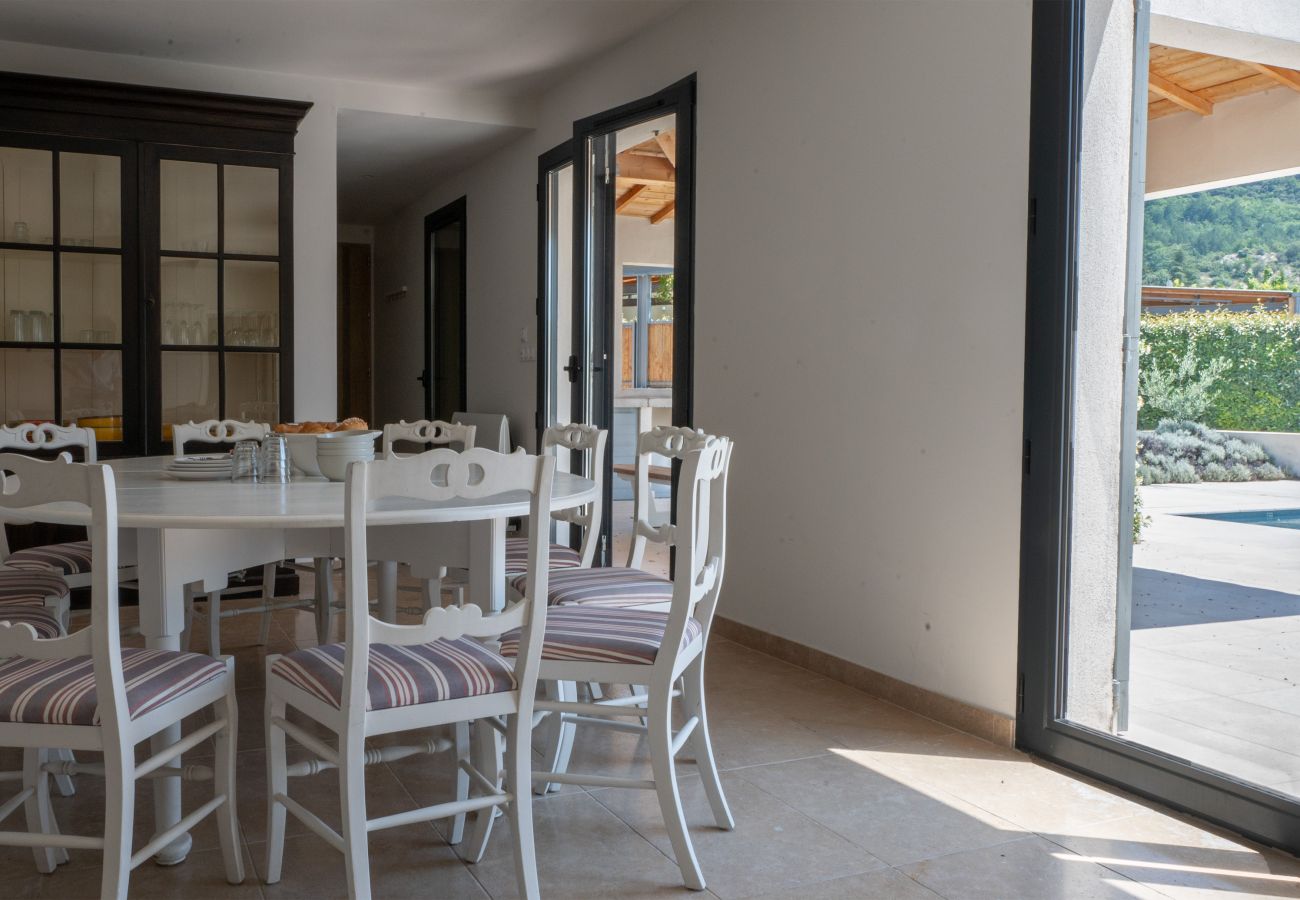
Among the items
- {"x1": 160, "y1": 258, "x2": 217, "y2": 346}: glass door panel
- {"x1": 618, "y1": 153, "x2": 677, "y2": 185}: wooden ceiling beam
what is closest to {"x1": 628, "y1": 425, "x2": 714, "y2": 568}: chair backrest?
{"x1": 160, "y1": 258, "x2": 217, "y2": 346}: glass door panel

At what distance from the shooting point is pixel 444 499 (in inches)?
74.2

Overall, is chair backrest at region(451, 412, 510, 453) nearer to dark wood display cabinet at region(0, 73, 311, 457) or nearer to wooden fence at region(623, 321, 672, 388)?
dark wood display cabinet at region(0, 73, 311, 457)

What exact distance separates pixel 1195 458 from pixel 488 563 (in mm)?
1779

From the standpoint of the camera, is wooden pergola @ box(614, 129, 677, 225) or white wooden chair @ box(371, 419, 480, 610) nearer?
white wooden chair @ box(371, 419, 480, 610)

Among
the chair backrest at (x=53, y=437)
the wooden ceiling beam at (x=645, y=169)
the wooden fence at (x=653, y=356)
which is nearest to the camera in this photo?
the chair backrest at (x=53, y=437)

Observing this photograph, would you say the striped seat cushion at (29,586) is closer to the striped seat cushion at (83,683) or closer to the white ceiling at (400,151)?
the striped seat cushion at (83,683)

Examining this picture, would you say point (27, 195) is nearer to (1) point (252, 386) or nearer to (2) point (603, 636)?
(1) point (252, 386)

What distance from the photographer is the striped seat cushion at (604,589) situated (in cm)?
264

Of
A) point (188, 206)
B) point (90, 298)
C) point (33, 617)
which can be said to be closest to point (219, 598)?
point (33, 617)

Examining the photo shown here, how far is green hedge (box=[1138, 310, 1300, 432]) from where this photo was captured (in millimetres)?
2420

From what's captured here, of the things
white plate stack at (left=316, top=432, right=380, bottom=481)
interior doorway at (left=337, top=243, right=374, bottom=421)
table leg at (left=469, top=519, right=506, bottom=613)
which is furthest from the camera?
interior doorway at (left=337, top=243, right=374, bottom=421)

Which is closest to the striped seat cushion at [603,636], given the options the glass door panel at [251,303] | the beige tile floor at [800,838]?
the beige tile floor at [800,838]

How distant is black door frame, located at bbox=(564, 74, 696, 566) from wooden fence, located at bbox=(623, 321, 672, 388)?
15.0 feet

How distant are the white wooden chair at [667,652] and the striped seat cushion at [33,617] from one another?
103 cm
